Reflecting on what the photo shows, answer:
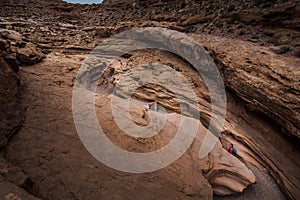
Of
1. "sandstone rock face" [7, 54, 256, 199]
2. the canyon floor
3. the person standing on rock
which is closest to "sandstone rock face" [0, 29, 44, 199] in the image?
the canyon floor

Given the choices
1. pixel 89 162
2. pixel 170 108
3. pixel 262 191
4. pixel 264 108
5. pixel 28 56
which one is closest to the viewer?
pixel 89 162

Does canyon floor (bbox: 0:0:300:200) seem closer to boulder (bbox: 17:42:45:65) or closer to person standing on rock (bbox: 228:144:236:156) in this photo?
boulder (bbox: 17:42:45:65)

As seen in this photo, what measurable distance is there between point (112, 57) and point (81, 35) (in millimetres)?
3043

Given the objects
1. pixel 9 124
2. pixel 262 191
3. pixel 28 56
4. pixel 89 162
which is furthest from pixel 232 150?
pixel 28 56

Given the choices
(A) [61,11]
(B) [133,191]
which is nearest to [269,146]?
(B) [133,191]

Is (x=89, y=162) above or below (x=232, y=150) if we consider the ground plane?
above

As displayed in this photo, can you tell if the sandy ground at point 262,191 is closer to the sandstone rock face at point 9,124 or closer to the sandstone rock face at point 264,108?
the sandstone rock face at point 264,108

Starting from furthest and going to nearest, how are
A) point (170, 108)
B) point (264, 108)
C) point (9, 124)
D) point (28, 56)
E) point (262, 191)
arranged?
point (170, 108), point (28, 56), point (262, 191), point (264, 108), point (9, 124)

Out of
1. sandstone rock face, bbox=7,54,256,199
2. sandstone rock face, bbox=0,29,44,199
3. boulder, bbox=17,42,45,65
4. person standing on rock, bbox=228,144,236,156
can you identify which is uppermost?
boulder, bbox=17,42,45,65

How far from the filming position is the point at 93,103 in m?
6.00

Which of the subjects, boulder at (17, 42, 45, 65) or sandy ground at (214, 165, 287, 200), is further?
boulder at (17, 42, 45, 65)

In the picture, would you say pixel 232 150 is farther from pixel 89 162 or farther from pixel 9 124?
pixel 9 124

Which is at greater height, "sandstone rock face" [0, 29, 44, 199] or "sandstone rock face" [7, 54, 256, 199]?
"sandstone rock face" [0, 29, 44, 199]

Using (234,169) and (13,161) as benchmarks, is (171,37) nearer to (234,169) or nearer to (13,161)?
(234,169)
